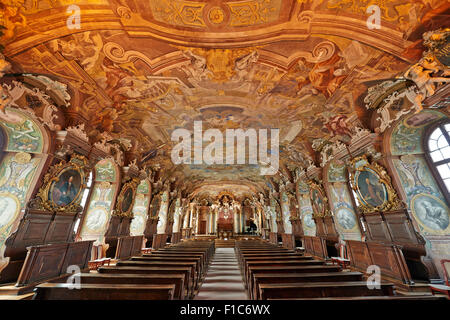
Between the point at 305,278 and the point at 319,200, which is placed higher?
the point at 319,200

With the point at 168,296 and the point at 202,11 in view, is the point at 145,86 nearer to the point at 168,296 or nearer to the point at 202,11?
the point at 202,11

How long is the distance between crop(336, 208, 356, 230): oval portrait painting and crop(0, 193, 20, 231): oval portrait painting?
41.5ft

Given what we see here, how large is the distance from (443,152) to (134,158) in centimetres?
1315

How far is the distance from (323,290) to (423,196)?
18.1ft

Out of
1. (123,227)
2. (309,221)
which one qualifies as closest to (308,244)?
(309,221)

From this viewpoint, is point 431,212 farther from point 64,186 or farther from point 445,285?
point 64,186

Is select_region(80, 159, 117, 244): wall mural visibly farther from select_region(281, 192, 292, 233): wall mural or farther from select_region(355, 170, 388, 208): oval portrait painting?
select_region(281, 192, 292, 233): wall mural

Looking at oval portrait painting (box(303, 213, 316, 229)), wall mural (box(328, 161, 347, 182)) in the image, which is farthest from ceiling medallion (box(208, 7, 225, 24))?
oval portrait painting (box(303, 213, 316, 229))

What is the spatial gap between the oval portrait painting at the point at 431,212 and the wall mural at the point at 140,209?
13.3 m

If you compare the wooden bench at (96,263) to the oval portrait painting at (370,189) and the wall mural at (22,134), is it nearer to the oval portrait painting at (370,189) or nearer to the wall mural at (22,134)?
the wall mural at (22,134)

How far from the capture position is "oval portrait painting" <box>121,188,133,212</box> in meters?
9.35

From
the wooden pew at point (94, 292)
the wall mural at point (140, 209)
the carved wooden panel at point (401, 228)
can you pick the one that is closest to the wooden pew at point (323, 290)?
the wooden pew at point (94, 292)

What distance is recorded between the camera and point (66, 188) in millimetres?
6078
